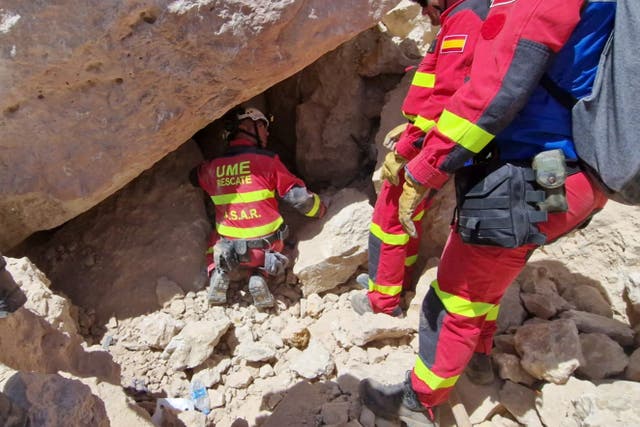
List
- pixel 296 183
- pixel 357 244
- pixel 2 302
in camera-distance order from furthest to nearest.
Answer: pixel 296 183 < pixel 357 244 < pixel 2 302

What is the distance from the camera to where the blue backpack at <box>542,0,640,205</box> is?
1.43m

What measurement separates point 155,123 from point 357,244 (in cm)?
162

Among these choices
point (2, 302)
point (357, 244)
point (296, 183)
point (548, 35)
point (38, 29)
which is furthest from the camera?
point (296, 183)

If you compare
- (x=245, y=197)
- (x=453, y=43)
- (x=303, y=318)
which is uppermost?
(x=453, y=43)

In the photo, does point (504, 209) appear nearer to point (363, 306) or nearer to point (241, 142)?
point (363, 306)

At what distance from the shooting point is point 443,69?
2.25 metres

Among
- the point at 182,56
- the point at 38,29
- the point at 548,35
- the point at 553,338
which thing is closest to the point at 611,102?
the point at 548,35

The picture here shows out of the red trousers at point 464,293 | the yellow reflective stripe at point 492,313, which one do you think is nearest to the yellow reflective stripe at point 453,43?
the red trousers at point 464,293

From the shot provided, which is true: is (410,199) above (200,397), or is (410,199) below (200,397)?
above

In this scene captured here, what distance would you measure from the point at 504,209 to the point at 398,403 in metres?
1.21

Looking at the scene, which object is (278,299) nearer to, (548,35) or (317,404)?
(317,404)

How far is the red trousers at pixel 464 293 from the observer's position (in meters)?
1.78

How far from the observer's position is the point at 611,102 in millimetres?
1514

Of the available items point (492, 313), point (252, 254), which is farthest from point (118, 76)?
point (492, 313)
